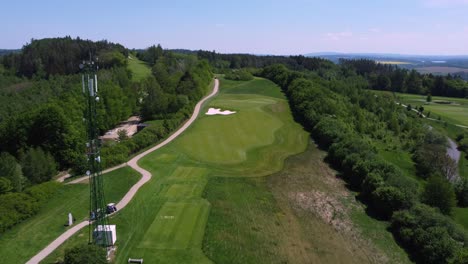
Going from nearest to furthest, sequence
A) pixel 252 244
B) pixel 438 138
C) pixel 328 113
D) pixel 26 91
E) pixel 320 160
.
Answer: pixel 252 244 < pixel 320 160 < pixel 438 138 < pixel 328 113 < pixel 26 91

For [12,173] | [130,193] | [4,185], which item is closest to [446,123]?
[130,193]

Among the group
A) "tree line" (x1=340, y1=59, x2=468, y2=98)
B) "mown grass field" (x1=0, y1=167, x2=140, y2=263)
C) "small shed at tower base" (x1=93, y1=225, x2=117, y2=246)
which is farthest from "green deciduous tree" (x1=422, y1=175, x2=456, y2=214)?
"tree line" (x1=340, y1=59, x2=468, y2=98)

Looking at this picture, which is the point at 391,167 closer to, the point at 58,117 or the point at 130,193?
the point at 130,193

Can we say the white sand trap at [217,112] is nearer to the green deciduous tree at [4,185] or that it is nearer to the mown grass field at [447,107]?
the green deciduous tree at [4,185]

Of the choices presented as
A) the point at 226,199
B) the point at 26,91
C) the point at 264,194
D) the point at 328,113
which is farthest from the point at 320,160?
the point at 26,91

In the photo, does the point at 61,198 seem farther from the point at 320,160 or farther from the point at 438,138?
the point at 438,138
